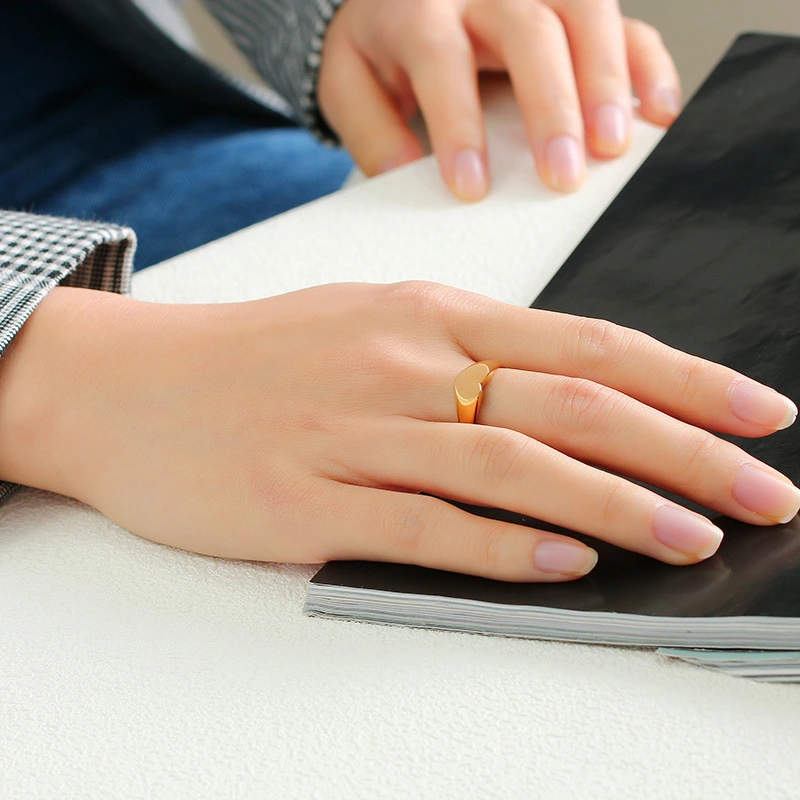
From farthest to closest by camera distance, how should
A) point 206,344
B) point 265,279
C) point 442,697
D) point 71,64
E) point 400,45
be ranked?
point 71,64 → point 400,45 → point 265,279 → point 206,344 → point 442,697

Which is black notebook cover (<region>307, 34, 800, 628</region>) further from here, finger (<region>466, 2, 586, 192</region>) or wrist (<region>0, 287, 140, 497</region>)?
wrist (<region>0, 287, 140, 497</region>)

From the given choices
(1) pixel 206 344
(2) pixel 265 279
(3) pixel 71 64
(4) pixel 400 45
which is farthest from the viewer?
(3) pixel 71 64

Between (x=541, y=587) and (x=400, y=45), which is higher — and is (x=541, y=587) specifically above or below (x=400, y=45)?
below

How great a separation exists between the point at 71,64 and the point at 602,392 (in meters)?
0.77

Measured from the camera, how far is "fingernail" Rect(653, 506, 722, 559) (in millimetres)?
342

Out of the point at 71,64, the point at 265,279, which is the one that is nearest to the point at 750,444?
the point at 265,279

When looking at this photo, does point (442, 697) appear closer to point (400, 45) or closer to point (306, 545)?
point (306, 545)

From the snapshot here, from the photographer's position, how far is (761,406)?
0.38 m

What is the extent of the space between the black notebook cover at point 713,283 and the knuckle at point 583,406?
2.0 inches

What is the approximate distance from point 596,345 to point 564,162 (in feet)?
0.86

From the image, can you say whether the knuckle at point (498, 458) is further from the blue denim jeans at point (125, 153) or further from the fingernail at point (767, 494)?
the blue denim jeans at point (125, 153)

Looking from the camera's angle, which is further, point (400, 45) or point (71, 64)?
point (71, 64)

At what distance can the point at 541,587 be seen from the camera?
360mm

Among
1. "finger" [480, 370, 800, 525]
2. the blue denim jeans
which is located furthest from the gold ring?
the blue denim jeans
